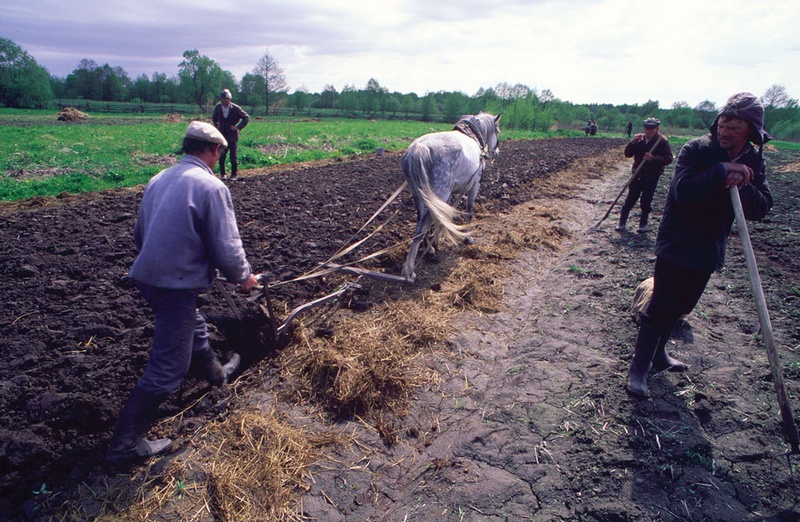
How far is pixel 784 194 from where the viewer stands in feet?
41.8

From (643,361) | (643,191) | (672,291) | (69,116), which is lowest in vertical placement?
(643,361)

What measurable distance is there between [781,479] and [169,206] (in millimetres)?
4014

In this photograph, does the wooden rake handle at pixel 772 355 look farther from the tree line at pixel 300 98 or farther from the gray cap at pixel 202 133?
the tree line at pixel 300 98

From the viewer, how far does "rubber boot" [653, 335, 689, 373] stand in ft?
11.4

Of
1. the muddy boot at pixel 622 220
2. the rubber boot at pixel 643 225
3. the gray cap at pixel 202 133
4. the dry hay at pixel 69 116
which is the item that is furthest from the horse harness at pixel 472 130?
the dry hay at pixel 69 116

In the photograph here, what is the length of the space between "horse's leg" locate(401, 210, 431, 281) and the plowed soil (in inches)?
11.2

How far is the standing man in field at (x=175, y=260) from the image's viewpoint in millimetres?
2424

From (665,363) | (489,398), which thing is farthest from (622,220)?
(489,398)

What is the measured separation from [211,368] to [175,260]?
1.13 meters

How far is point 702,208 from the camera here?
2.86 metres

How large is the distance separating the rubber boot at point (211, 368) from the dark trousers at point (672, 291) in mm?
3398

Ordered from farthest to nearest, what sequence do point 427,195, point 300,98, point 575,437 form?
point 300,98
point 427,195
point 575,437

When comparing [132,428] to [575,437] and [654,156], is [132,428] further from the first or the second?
[654,156]

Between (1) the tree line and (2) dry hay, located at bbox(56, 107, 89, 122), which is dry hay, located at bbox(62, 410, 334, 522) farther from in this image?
(1) the tree line
